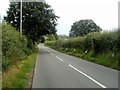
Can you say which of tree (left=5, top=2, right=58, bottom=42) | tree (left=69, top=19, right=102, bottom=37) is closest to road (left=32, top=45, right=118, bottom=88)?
tree (left=5, top=2, right=58, bottom=42)

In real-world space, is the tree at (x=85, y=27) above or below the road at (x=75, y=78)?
above

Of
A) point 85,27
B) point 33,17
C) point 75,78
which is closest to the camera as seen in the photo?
point 75,78

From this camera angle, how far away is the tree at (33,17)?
111 feet

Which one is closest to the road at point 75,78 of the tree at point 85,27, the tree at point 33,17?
the tree at point 33,17

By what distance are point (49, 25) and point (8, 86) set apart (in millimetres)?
28248

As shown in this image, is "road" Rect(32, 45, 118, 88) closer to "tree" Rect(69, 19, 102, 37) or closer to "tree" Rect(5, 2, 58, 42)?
"tree" Rect(5, 2, 58, 42)

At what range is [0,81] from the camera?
323 inches

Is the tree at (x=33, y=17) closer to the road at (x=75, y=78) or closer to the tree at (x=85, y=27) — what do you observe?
the road at (x=75, y=78)

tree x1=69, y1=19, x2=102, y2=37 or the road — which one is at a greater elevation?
tree x1=69, y1=19, x2=102, y2=37

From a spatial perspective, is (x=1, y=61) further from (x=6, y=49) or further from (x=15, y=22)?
(x=15, y=22)

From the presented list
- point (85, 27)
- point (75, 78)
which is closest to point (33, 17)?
point (75, 78)

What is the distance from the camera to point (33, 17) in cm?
3406

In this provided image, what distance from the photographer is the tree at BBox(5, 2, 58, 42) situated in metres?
33.9

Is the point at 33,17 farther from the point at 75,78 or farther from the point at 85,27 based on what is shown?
the point at 85,27
